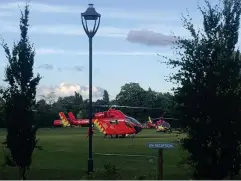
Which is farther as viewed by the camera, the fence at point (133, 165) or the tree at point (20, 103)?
the fence at point (133, 165)

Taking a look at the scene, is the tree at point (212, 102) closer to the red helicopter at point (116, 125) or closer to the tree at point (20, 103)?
the tree at point (20, 103)

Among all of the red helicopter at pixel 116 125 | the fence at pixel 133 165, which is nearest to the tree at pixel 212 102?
the fence at pixel 133 165

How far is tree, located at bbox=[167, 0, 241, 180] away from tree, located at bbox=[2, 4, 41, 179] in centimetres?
433

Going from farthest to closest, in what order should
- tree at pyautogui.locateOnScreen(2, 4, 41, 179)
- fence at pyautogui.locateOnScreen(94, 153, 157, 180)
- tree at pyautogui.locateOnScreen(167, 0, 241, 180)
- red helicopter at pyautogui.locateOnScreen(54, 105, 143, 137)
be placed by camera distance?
red helicopter at pyautogui.locateOnScreen(54, 105, 143, 137) → fence at pyautogui.locateOnScreen(94, 153, 157, 180) → tree at pyautogui.locateOnScreen(2, 4, 41, 179) → tree at pyautogui.locateOnScreen(167, 0, 241, 180)

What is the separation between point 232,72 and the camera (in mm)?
12602

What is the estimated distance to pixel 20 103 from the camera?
47.0ft

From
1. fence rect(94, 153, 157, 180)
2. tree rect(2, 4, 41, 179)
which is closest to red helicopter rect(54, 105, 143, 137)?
fence rect(94, 153, 157, 180)

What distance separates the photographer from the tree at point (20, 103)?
1429cm

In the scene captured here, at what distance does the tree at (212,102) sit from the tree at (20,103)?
4.33 m

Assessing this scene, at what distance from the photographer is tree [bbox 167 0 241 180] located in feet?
40.4

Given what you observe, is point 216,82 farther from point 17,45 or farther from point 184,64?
point 17,45

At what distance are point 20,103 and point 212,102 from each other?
5.54 metres

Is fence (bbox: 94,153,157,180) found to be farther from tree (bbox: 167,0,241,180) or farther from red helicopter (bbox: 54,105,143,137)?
red helicopter (bbox: 54,105,143,137)

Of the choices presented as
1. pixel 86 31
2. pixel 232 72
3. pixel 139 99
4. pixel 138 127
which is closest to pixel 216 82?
pixel 232 72
